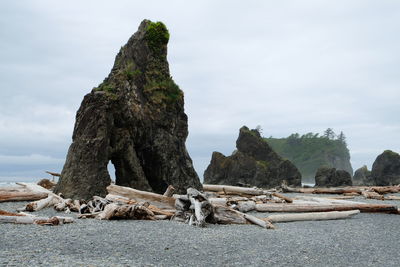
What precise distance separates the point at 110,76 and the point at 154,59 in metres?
3.57

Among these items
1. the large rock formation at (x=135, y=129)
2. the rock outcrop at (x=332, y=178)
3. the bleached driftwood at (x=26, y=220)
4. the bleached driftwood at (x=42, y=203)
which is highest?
the large rock formation at (x=135, y=129)

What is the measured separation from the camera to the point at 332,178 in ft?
197

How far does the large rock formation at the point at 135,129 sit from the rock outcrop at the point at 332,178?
135ft

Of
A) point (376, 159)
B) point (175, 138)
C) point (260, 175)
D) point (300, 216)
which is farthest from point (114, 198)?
point (376, 159)

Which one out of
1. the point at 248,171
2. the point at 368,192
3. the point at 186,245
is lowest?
the point at 186,245

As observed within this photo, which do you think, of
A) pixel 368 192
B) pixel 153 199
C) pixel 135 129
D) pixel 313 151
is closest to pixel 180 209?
pixel 153 199

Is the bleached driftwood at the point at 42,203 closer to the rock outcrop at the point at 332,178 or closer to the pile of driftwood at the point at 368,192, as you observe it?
the pile of driftwood at the point at 368,192

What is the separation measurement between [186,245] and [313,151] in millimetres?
144458

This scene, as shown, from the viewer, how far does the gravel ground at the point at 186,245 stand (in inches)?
299

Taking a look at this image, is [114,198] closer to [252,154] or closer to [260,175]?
[260,175]

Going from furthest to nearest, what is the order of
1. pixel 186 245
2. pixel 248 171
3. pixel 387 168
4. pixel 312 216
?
pixel 387 168 < pixel 248 171 < pixel 312 216 < pixel 186 245

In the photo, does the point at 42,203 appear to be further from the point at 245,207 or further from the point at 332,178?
the point at 332,178

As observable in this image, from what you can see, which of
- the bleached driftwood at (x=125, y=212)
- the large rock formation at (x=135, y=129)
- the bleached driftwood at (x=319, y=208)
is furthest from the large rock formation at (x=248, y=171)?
the bleached driftwood at (x=125, y=212)

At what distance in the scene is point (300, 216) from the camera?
15.3 metres
